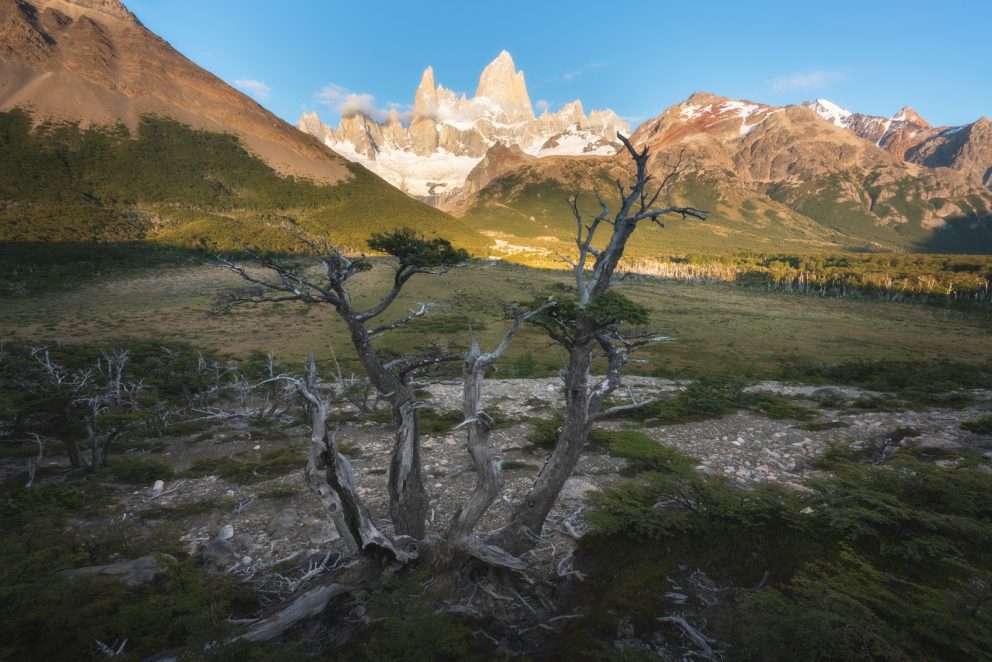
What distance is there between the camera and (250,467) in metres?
13.7

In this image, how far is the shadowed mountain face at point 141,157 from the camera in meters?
107

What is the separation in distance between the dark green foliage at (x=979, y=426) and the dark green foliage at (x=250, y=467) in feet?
79.6

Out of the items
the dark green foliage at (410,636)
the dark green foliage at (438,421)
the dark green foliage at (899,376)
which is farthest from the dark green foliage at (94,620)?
the dark green foliage at (899,376)

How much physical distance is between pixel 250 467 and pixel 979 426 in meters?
26.1

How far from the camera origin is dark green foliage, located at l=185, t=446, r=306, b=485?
13219 mm

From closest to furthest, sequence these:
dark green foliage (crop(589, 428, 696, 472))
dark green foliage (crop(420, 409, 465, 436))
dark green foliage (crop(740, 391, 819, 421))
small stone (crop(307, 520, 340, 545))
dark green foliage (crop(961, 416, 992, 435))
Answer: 1. small stone (crop(307, 520, 340, 545))
2. dark green foliage (crop(589, 428, 696, 472))
3. dark green foliage (crop(961, 416, 992, 435))
4. dark green foliage (crop(420, 409, 465, 436))
5. dark green foliage (crop(740, 391, 819, 421))

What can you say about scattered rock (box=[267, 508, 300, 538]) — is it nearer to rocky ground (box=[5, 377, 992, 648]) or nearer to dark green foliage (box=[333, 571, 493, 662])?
rocky ground (box=[5, 377, 992, 648])

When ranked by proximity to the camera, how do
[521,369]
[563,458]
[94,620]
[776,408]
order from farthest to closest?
[521,369], [776,408], [563,458], [94,620]

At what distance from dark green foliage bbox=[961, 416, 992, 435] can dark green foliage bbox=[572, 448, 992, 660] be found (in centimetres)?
977

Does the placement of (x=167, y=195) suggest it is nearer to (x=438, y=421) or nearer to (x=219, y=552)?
(x=438, y=421)

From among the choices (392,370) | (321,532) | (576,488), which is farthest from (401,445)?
(576,488)

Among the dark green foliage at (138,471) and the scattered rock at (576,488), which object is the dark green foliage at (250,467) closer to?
the dark green foliage at (138,471)

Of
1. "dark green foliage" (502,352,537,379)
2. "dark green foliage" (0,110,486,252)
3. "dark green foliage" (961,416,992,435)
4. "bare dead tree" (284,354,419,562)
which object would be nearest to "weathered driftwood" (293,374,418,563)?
"bare dead tree" (284,354,419,562)

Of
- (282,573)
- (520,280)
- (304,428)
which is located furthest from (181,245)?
(282,573)
